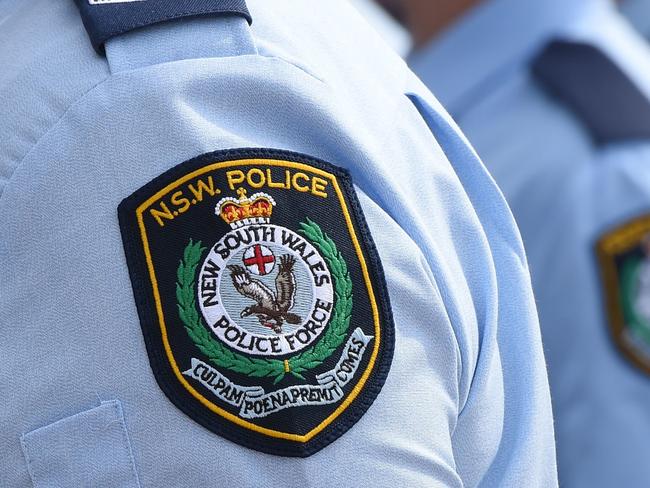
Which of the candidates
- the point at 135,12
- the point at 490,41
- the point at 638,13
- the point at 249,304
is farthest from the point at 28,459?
the point at 638,13

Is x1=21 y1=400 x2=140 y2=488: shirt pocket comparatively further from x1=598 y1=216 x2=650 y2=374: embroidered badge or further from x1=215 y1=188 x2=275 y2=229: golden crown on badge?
x1=598 y1=216 x2=650 y2=374: embroidered badge

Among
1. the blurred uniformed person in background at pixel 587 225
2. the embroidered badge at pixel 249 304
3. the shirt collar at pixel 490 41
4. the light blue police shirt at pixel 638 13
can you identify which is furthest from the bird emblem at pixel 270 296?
the light blue police shirt at pixel 638 13

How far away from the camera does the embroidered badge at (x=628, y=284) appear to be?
174 cm

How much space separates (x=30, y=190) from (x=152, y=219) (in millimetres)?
68

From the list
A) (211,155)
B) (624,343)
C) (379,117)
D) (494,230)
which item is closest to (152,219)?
(211,155)

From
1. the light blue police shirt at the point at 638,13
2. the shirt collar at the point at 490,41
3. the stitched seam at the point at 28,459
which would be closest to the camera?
the stitched seam at the point at 28,459

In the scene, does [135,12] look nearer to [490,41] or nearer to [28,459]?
[28,459]

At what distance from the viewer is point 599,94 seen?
1844mm

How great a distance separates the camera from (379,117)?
75cm

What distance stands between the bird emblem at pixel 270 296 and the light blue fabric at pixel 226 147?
0.06 meters

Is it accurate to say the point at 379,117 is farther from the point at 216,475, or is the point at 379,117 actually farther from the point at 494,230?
the point at 216,475

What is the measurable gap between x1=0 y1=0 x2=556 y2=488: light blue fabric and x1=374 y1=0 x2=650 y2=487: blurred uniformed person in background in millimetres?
982

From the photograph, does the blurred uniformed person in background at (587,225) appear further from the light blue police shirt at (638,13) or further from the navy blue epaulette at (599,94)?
the light blue police shirt at (638,13)

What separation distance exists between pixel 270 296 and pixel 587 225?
3.98 feet
